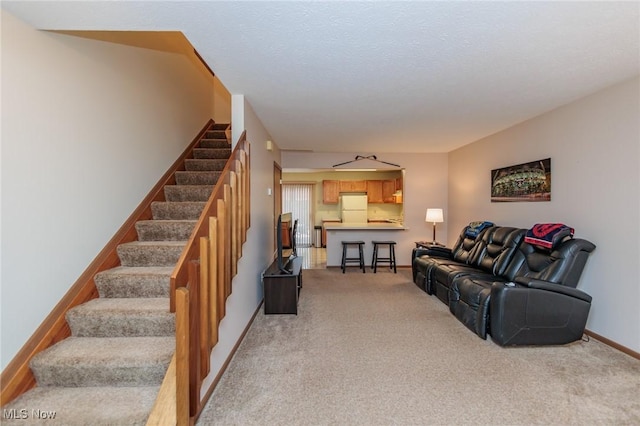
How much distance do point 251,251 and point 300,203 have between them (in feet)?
20.0

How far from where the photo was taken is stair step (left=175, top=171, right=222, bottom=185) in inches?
140

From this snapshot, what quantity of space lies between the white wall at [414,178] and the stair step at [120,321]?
4393 mm

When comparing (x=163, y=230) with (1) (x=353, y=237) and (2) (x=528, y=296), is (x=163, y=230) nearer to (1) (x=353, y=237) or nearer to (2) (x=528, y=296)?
(2) (x=528, y=296)

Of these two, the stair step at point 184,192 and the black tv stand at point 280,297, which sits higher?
the stair step at point 184,192

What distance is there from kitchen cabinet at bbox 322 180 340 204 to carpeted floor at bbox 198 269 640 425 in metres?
5.83

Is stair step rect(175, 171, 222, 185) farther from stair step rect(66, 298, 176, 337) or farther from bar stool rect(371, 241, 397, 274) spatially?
bar stool rect(371, 241, 397, 274)

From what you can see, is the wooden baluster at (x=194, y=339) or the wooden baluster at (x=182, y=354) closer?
the wooden baluster at (x=182, y=354)

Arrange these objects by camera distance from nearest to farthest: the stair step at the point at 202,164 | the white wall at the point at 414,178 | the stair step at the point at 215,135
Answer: the stair step at the point at 202,164 → the stair step at the point at 215,135 → the white wall at the point at 414,178

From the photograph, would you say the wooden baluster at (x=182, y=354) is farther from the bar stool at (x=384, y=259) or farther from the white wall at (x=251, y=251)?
the bar stool at (x=384, y=259)

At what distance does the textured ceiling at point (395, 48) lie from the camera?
1.63 meters

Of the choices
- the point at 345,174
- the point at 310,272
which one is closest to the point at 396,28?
the point at 310,272

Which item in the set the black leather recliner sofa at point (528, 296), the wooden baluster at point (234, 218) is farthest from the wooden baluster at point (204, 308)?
the black leather recliner sofa at point (528, 296)

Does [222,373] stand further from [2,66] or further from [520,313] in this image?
[520,313]

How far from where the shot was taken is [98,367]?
1770mm
